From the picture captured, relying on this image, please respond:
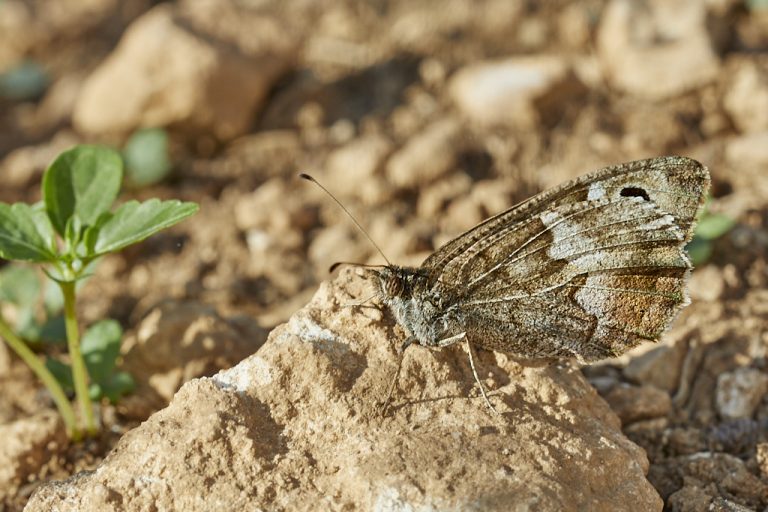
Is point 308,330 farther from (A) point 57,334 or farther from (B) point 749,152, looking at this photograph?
(B) point 749,152

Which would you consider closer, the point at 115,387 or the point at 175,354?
the point at 115,387

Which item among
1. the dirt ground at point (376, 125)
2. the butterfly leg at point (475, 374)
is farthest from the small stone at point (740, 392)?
the butterfly leg at point (475, 374)

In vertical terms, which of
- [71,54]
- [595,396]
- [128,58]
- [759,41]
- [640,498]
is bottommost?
[640,498]

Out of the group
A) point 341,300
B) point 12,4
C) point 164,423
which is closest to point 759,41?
point 341,300

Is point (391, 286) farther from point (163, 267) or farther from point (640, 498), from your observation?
point (163, 267)

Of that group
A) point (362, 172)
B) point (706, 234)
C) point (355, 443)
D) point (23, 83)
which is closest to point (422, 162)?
point (362, 172)
